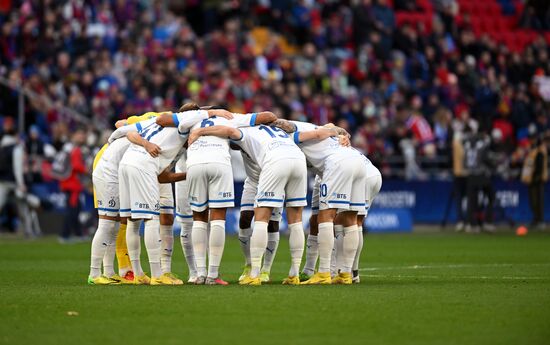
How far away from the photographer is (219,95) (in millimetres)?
32281

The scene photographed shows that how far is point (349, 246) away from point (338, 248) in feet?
2.55

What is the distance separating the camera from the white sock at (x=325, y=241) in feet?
50.0

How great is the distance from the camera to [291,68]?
3625 centimetres

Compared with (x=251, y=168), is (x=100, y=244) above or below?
below

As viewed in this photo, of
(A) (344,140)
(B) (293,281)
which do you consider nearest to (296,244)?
(B) (293,281)

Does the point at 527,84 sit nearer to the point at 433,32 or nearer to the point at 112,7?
the point at 433,32

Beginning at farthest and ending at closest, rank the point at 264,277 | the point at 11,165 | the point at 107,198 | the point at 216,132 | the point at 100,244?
the point at 11,165
the point at 264,277
the point at 107,198
the point at 100,244
the point at 216,132

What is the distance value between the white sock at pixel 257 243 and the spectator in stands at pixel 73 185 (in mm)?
12199

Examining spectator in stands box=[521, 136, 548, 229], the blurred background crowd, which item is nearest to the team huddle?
the blurred background crowd

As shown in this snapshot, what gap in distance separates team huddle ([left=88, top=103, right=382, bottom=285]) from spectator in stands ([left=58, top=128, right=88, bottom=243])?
10515 mm

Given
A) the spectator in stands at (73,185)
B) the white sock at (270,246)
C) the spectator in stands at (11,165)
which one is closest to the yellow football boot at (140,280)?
the white sock at (270,246)

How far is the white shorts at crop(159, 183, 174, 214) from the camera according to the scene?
53.5ft

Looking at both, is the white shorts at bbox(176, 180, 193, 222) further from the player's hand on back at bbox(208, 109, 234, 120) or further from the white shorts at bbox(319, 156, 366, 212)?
the white shorts at bbox(319, 156, 366, 212)

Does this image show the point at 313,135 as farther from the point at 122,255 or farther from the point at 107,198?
the point at 122,255
